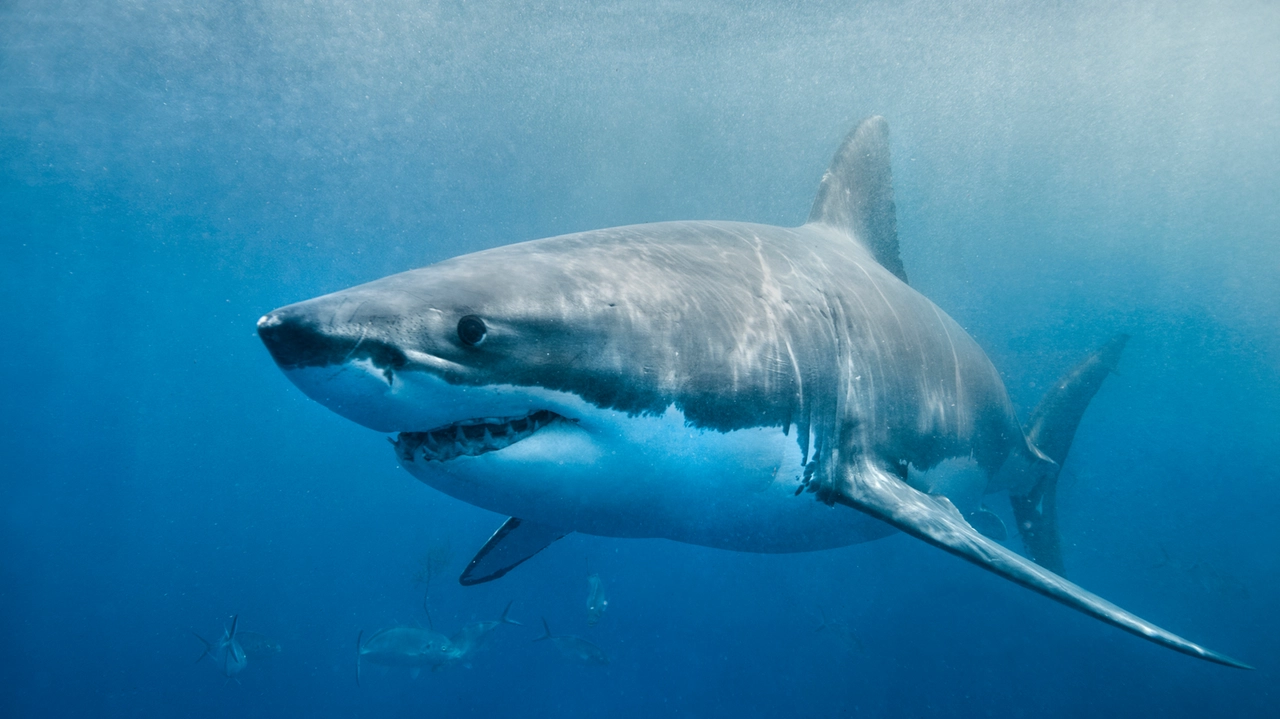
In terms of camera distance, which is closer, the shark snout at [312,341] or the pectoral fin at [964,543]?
the shark snout at [312,341]

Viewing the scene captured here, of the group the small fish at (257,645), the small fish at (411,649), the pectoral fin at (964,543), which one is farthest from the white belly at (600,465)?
the small fish at (257,645)

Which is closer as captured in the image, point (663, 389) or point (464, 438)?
point (464, 438)

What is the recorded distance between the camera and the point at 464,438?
1.72 m

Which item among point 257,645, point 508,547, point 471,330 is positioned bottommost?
point 257,645

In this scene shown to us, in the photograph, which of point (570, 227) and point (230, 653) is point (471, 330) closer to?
point (230, 653)

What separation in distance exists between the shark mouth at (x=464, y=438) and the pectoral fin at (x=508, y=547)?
1.74m

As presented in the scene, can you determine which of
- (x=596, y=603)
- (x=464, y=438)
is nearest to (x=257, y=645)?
(x=596, y=603)

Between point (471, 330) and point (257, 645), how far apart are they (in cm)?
1303

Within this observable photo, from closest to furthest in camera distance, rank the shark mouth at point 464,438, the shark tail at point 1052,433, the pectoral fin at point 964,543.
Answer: the shark mouth at point 464,438 < the pectoral fin at point 964,543 < the shark tail at point 1052,433

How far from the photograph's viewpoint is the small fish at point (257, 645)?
35.9 feet

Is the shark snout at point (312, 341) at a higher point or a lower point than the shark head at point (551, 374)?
higher

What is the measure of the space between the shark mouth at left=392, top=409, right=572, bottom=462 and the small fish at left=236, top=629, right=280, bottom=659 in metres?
12.4

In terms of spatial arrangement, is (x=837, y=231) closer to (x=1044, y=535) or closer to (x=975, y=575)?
(x=1044, y=535)

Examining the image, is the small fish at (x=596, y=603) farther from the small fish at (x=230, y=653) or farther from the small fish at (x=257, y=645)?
the small fish at (x=257, y=645)
